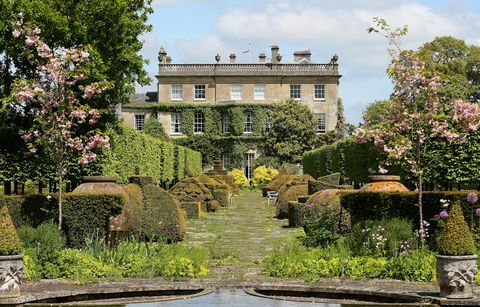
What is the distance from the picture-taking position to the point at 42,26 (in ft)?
84.8

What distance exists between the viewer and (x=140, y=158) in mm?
33969

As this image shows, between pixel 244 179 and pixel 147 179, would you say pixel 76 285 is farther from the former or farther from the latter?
pixel 244 179

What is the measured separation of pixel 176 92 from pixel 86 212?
175 ft

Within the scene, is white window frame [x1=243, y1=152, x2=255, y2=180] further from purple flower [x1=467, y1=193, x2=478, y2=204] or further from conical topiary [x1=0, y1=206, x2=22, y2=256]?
conical topiary [x1=0, y1=206, x2=22, y2=256]

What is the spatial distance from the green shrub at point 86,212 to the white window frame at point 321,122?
2065 inches

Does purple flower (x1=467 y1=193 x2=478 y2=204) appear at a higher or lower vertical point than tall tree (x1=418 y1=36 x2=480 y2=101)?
lower

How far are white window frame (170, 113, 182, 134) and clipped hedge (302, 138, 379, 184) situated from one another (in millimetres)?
18964

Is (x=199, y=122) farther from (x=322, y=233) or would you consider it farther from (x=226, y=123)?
(x=322, y=233)

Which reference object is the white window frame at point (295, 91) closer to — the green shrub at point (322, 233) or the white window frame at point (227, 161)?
the white window frame at point (227, 161)

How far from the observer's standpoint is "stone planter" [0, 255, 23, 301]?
33.2 feet

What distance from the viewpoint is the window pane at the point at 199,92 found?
68.2 metres

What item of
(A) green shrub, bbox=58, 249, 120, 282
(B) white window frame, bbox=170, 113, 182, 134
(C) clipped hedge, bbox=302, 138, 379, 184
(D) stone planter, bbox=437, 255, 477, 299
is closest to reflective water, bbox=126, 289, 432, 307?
(D) stone planter, bbox=437, 255, 477, 299

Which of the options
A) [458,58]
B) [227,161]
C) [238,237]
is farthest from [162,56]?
[238,237]

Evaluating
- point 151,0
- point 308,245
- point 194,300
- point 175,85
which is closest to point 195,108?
point 175,85
